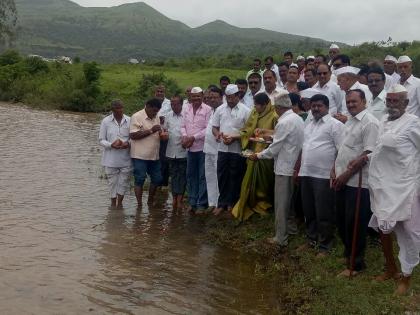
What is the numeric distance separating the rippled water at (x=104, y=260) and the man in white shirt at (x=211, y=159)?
51cm

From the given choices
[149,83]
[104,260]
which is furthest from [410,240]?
[149,83]

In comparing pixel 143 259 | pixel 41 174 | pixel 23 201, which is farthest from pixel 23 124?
pixel 143 259

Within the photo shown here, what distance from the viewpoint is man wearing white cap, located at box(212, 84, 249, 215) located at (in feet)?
26.5

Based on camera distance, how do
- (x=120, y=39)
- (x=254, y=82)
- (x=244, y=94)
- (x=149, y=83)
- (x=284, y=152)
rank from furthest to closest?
(x=120, y=39)
(x=149, y=83)
(x=244, y=94)
(x=254, y=82)
(x=284, y=152)

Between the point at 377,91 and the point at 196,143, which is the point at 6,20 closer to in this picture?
the point at 196,143

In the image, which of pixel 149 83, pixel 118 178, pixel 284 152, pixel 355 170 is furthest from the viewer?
pixel 149 83

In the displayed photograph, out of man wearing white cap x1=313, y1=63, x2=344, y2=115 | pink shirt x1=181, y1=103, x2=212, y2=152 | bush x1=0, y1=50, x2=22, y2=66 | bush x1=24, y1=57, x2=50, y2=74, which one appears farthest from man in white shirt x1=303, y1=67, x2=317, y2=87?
bush x1=0, y1=50, x2=22, y2=66

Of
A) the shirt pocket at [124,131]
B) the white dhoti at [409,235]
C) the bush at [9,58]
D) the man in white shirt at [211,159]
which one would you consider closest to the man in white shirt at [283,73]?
the man in white shirt at [211,159]

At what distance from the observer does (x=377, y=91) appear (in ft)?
21.9

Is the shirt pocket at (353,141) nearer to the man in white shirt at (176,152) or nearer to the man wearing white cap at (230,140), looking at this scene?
the man wearing white cap at (230,140)

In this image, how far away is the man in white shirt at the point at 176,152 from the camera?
356 inches

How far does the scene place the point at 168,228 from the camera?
8164 mm

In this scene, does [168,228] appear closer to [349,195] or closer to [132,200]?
[132,200]

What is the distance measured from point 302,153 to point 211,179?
7.37 feet
